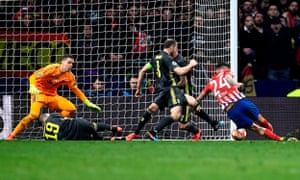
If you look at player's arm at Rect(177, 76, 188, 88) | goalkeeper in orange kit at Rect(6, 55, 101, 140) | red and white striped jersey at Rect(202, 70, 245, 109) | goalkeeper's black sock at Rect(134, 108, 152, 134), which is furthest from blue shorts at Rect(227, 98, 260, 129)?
goalkeeper in orange kit at Rect(6, 55, 101, 140)

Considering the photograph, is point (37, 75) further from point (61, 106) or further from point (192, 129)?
point (192, 129)

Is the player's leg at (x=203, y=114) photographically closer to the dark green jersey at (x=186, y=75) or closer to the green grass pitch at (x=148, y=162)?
the dark green jersey at (x=186, y=75)

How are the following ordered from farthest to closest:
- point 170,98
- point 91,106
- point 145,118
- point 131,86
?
point 131,86 → point 91,106 → point 145,118 → point 170,98

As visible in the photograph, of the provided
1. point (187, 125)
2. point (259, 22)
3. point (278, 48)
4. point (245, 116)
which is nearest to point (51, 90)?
point (187, 125)

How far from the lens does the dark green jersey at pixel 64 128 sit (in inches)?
670

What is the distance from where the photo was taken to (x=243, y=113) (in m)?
16.9

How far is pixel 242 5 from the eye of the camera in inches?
853

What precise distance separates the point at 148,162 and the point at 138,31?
10.2 m

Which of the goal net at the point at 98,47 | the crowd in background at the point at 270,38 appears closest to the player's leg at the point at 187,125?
the goal net at the point at 98,47

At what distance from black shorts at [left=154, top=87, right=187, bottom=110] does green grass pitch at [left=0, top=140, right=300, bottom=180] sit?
3345 mm

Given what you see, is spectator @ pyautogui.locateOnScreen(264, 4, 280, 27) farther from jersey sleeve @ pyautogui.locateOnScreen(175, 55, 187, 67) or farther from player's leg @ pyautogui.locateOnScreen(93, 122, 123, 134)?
player's leg @ pyautogui.locateOnScreen(93, 122, 123, 134)

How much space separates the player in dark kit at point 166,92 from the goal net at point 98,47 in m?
1.48

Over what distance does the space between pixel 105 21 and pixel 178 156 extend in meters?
9.29

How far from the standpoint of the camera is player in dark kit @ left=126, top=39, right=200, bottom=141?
58.2ft
